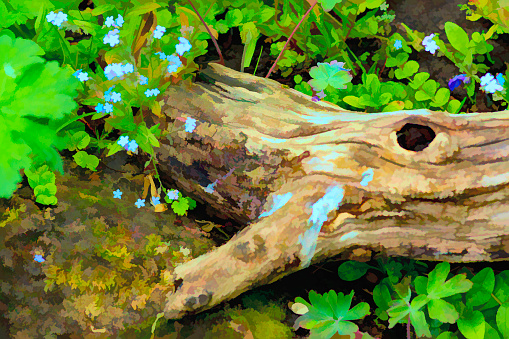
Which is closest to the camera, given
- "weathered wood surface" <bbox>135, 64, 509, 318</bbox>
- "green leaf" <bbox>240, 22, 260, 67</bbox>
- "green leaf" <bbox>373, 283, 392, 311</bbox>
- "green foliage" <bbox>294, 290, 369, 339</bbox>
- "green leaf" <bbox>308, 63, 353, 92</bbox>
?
"weathered wood surface" <bbox>135, 64, 509, 318</bbox>

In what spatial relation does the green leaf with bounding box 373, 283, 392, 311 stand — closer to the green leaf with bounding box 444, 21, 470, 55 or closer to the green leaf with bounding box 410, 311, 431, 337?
the green leaf with bounding box 410, 311, 431, 337

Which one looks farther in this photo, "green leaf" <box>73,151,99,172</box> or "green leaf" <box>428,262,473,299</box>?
"green leaf" <box>73,151,99,172</box>

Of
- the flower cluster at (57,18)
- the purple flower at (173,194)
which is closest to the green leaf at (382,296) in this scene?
the purple flower at (173,194)

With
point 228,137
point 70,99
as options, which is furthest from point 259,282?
point 70,99

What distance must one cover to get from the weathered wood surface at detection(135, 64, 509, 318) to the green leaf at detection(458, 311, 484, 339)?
29 cm

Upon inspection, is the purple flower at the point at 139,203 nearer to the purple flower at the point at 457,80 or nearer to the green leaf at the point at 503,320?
the green leaf at the point at 503,320

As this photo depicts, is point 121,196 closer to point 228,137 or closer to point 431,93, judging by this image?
point 228,137

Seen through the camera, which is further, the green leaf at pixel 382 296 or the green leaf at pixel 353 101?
the green leaf at pixel 353 101

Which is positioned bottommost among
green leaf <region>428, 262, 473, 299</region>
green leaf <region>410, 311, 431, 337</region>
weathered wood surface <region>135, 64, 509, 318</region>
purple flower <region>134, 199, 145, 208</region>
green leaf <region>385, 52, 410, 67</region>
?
purple flower <region>134, 199, 145, 208</region>

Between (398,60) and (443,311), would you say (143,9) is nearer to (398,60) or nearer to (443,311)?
(398,60)

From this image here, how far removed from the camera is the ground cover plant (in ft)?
4.94

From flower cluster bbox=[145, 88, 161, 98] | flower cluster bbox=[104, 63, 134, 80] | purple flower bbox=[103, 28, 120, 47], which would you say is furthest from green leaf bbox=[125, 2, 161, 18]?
flower cluster bbox=[145, 88, 161, 98]

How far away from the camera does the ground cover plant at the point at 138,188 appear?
1507mm

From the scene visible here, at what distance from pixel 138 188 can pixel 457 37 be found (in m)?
Result: 2.27
